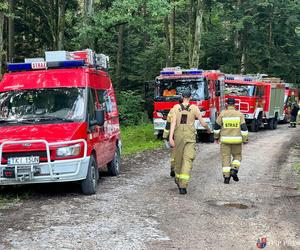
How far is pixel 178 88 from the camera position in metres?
19.5

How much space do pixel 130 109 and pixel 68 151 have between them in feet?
65.8

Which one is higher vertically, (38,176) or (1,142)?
(1,142)

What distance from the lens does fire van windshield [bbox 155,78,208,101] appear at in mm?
19203

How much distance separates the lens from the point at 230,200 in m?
8.76

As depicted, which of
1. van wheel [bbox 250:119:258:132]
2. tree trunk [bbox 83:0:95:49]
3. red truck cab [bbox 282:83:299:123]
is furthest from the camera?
red truck cab [bbox 282:83:299:123]

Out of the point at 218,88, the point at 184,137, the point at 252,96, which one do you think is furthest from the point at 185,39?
the point at 184,137

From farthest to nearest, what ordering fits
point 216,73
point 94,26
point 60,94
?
point 216,73
point 94,26
point 60,94

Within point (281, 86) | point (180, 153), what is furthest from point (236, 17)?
point (180, 153)

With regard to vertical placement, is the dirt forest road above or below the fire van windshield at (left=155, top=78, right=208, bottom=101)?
below

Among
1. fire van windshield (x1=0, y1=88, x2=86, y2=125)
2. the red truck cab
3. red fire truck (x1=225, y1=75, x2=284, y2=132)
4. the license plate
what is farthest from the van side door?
the red truck cab

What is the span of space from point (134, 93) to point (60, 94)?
20.6 m

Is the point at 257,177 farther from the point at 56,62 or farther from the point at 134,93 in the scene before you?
the point at 134,93

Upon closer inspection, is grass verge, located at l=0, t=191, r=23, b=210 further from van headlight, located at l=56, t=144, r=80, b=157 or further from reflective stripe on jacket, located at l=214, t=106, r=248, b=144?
reflective stripe on jacket, located at l=214, t=106, r=248, b=144

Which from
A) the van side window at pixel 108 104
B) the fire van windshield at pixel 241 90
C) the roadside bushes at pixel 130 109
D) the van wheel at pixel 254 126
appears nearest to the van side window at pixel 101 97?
the van side window at pixel 108 104
